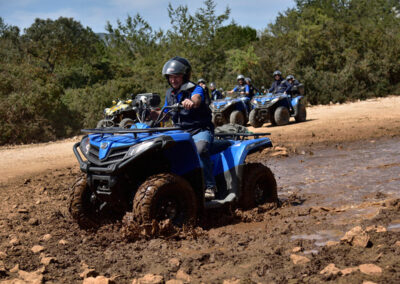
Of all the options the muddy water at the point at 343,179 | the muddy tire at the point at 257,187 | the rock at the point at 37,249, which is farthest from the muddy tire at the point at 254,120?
the rock at the point at 37,249

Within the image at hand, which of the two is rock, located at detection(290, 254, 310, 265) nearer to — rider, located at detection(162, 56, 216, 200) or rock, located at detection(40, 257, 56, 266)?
rider, located at detection(162, 56, 216, 200)

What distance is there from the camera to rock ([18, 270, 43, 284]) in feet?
13.2

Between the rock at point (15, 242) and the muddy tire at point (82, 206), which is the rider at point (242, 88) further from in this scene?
the rock at point (15, 242)

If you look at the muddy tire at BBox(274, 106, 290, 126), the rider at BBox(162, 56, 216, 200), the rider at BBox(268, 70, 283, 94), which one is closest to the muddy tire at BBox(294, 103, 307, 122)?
the muddy tire at BBox(274, 106, 290, 126)

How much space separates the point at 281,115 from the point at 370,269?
535 inches

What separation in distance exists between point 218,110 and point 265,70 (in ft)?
43.7

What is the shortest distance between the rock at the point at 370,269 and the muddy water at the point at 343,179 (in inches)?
38.5

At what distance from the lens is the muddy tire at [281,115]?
16.9 meters

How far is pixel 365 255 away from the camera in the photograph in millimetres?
3971

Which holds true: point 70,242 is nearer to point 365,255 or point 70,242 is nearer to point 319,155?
point 365,255

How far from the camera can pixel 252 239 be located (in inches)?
195

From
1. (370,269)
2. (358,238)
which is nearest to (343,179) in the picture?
(358,238)

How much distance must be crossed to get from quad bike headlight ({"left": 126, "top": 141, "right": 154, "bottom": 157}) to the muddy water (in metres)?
1.65

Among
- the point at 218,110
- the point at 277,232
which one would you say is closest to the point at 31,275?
the point at 277,232
